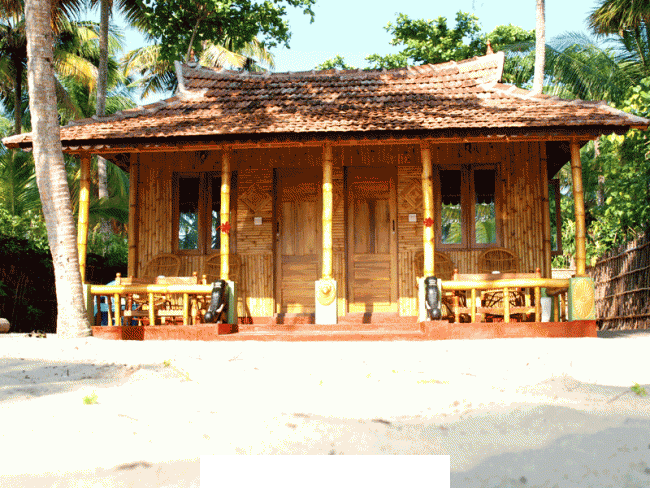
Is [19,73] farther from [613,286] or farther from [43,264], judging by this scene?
[613,286]

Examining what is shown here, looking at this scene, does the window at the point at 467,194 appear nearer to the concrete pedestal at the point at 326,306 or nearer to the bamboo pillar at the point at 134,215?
the concrete pedestal at the point at 326,306

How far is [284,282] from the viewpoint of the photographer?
11.7 metres

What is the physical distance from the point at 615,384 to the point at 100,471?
433 centimetres

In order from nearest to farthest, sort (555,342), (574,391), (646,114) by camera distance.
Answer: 1. (574,391)
2. (555,342)
3. (646,114)

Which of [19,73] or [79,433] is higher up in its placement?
[19,73]

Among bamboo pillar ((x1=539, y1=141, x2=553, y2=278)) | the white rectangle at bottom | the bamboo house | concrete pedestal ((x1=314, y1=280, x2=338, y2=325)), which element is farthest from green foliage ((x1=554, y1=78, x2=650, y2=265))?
the white rectangle at bottom

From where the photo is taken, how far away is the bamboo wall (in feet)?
37.4

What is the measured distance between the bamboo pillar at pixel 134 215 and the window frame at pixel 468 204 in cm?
550

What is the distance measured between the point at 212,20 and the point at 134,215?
434 inches

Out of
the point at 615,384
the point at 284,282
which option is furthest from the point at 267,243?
the point at 615,384

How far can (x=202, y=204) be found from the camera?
12.1 m

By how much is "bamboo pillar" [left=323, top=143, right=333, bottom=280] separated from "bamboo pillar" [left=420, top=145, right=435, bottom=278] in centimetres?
149

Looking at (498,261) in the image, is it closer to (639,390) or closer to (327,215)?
(327,215)

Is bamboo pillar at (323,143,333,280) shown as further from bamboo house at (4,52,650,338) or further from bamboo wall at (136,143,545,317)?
bamboo wall at (136,143,545,317)
